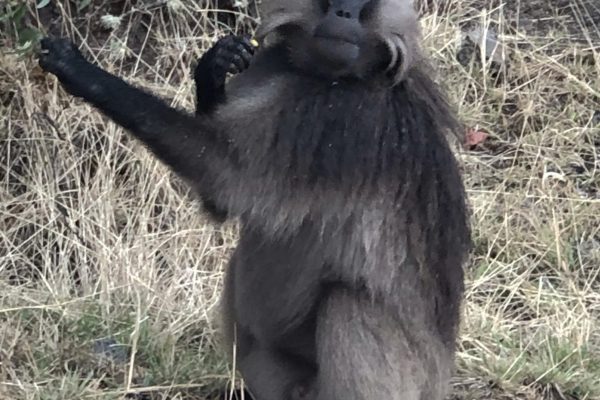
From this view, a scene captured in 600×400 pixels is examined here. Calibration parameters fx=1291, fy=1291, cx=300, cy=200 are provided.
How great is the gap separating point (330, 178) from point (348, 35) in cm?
40

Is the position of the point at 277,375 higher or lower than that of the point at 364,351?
lower

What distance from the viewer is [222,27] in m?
5.86

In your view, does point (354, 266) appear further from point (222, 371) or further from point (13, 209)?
point (13, 209)

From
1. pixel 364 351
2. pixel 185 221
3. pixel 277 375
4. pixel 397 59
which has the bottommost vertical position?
pixel 185 221

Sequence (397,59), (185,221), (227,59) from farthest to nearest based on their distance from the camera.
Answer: (185,221) → (227,59) → (397,59)

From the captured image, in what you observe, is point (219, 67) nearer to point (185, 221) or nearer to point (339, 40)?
point (339, 40)

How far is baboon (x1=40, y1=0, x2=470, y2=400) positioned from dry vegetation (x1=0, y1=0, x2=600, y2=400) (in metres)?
0.53

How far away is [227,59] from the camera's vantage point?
150 inches

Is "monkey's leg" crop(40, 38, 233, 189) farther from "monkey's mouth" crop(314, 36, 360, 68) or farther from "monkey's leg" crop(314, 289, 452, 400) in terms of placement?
"monkey's leg" crop(314, 289, 452, 400)

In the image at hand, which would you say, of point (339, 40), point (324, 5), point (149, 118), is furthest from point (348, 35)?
point (149, 118)

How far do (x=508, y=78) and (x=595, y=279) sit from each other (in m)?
1.27

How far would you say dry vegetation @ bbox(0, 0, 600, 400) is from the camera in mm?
4340

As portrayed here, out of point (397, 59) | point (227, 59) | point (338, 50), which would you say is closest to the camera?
point (338, 50)

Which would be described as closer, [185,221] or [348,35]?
[348,35]
